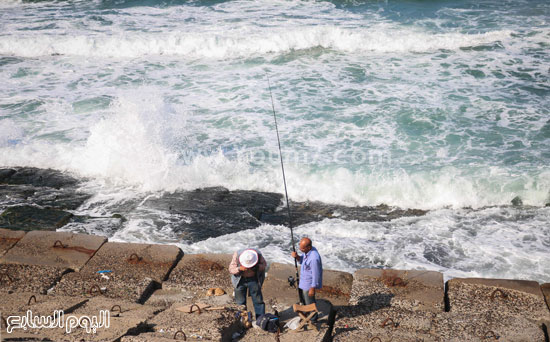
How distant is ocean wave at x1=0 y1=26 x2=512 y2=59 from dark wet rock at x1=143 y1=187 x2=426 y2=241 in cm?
874

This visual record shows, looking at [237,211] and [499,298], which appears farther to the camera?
[237,211]

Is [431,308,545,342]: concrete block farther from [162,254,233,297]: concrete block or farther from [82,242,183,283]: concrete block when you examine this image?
[82,242,183,283]: concrete block

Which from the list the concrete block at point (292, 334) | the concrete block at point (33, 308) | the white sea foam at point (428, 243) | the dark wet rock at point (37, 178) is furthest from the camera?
the dark wet rock at point (37, 178)

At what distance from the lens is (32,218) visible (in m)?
9.05

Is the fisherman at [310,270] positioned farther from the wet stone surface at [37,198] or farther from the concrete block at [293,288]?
the wet stone surface at [37,198]

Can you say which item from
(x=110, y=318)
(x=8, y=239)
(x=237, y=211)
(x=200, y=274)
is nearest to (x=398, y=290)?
(x=200, y=274)

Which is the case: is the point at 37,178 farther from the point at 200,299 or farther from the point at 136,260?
the point at 200,299

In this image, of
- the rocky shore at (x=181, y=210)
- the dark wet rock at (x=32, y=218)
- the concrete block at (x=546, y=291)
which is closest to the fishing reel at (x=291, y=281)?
the rocky shore at (x=181, y=210)

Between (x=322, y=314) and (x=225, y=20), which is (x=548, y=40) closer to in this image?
(x=225, y=20)

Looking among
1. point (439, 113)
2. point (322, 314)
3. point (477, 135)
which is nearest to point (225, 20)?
point (439, 113)

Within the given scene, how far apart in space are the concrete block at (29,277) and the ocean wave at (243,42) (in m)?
12.2

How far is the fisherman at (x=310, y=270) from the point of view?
5.50 meters

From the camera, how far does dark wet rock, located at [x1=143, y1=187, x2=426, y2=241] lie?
29.3 ft

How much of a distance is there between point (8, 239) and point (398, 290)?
218 inches
